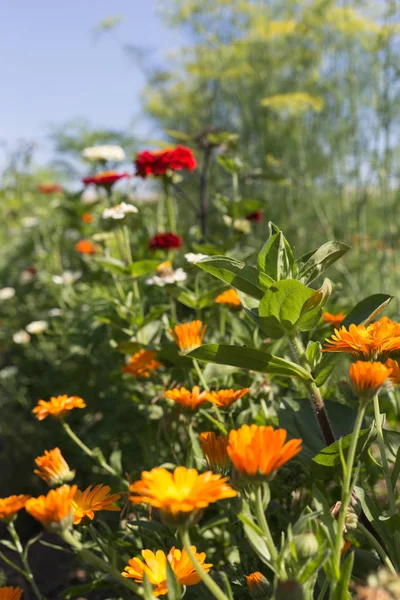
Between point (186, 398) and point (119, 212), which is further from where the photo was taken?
point (119, 212)

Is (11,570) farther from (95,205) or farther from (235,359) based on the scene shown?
(95,205)

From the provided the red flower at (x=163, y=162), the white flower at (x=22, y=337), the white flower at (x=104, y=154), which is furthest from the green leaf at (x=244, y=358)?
the white flower at (x=22, y=337)

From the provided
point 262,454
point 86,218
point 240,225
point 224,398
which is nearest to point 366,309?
point 224,398

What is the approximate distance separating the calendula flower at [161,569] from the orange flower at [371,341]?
331mm

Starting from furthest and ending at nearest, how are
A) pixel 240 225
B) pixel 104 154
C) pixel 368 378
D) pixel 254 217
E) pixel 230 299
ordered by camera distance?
pixel 104 154, pixel 254 217, pixel 240 225, pixel 230 299, pixel 368 378

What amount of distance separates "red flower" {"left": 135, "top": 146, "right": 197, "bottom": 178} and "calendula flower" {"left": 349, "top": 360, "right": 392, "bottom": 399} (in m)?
1.19

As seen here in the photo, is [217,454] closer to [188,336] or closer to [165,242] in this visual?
[188,336]

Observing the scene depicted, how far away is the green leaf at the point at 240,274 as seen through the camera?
873 millimetres

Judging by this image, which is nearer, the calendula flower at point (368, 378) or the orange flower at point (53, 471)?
the calendula flower at point (368, 378)

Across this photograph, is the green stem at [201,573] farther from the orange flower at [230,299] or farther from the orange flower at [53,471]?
the orange flower at [230,299]

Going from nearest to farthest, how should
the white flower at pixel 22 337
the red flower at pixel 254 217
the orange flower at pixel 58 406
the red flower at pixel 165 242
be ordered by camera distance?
1. the orange flower at pixel 58 406
2. the red flower at pixel 165 242
3. the red flower at pixel 254 217
4. the white flower at pixel 22 337

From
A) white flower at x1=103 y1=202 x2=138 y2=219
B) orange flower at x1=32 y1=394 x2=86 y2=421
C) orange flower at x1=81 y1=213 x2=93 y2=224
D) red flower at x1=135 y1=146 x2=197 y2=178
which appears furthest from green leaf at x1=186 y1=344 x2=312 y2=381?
orange flower at x1=81 y1=213 x2=93 y2=224

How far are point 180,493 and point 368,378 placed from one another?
0.82 ft

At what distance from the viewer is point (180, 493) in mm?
608
